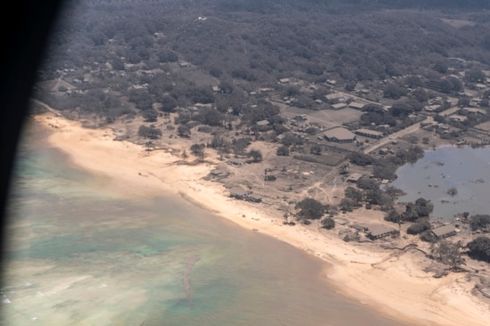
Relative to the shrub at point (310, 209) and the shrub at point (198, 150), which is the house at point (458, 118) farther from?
the shrub at point (310, 209)

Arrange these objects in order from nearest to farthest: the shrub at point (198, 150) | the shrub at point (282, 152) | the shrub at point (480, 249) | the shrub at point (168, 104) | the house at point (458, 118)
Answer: the shrub at point (480, 249), the shrub at point (198, 150), the shrub at point (282, 152), the house at point (458, 118), the shrub at point (168, 104)

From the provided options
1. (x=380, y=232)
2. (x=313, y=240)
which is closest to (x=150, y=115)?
(x=313, y=240)

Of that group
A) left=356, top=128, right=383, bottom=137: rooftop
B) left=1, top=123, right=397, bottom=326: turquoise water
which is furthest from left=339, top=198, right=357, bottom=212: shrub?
left=356, top=128, right=383, bottom=137: rooftop

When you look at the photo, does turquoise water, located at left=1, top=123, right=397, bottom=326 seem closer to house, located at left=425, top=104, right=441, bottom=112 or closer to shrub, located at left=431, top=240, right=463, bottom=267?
shrub, located at left=431, top=240, right=463, bottom=267

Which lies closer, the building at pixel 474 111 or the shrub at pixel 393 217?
the shrub at pixel 393 217

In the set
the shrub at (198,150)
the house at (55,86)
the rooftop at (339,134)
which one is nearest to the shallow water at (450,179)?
the rooftop at (339,134)

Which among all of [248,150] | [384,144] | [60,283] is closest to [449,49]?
[384,144]
